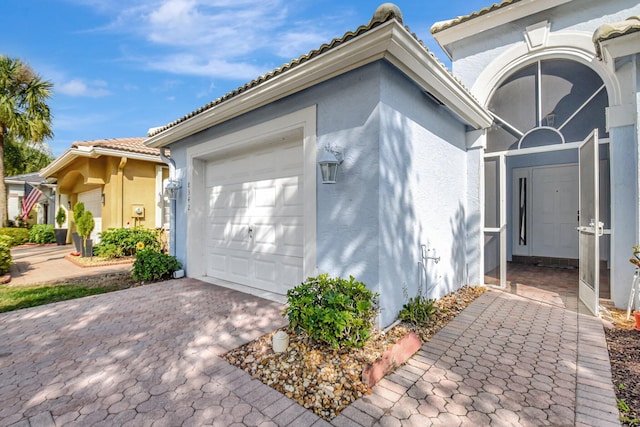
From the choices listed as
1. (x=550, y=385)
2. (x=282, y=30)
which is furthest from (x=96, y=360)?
(x=282, y=30)

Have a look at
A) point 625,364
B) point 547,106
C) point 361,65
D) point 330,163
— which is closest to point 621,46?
point 547,106

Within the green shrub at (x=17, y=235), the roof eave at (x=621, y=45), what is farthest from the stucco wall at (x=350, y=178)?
the green shrub at (x=17, y=235)

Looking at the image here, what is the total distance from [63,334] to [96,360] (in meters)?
1.21

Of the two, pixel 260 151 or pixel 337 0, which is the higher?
pixel 337 0

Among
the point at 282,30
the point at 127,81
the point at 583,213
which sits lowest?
the point at 583,213

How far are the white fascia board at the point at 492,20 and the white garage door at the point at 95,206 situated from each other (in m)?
14.1

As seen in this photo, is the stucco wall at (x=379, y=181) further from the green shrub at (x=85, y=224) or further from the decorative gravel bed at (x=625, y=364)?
the green shrub at (x=85, y=224)

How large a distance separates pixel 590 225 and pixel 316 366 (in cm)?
507

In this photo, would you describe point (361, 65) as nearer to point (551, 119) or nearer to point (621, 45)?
point (621, 45)

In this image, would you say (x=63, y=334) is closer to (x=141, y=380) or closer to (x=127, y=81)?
(x=141, y=380)

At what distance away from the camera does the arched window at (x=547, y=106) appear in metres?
5.89

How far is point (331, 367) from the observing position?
117 inches

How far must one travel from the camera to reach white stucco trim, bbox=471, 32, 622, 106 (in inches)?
210

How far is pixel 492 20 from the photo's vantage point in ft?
21.4
